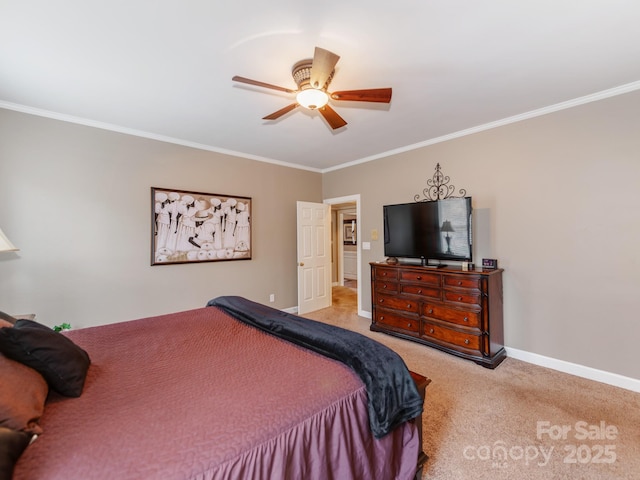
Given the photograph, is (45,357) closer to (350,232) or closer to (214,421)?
(214,421)

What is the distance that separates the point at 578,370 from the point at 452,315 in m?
1.19

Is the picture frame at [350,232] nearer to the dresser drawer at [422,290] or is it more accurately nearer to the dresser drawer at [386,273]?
the dresser drawer at [386,273]

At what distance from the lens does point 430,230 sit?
11.4 feet

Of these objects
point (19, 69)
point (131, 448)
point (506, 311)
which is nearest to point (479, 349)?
point (506, 311)

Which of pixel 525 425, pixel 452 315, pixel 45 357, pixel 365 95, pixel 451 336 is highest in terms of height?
pixel 365 95

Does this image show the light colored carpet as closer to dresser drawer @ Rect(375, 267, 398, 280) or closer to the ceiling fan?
dresser drawer @ Rect(375, 267, 398, 280)

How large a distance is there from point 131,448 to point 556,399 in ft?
9.92

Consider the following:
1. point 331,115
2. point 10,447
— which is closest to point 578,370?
point 331,115

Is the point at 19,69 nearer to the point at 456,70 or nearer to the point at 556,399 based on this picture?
the point at 456,70

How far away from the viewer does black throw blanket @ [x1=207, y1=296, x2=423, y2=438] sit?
1.30 m

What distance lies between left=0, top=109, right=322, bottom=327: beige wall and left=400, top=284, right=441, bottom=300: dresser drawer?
2.42 metres

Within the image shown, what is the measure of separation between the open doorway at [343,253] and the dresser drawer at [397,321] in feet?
4.03

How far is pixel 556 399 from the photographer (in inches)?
91.8

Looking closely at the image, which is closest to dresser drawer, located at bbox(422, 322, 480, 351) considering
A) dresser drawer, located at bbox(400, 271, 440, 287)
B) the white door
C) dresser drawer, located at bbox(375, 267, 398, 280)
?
dresser drawer, located at bbox(400, 271, 440, 287)
